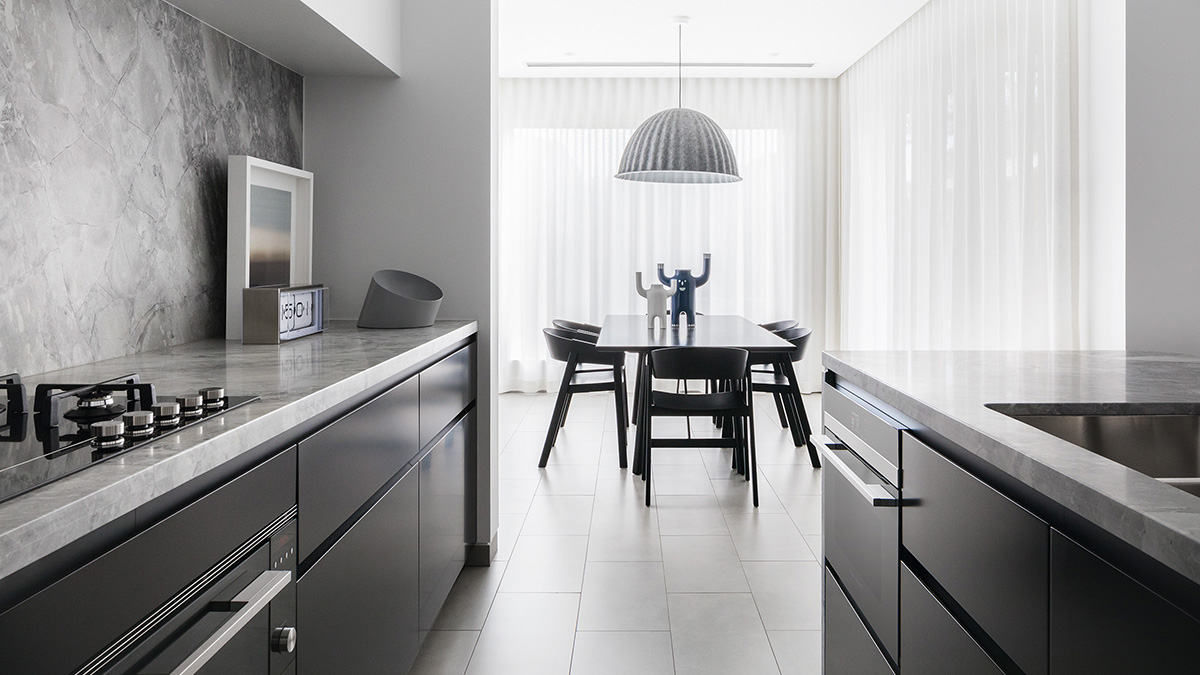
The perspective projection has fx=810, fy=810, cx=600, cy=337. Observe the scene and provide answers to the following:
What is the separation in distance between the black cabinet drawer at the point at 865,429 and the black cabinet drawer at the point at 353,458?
1.05m

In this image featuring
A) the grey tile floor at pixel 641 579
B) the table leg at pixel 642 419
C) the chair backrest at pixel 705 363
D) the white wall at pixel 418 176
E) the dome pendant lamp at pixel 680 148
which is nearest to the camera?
the grey tile floor at pixel 641 579

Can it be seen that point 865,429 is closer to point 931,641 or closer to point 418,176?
point 931,641

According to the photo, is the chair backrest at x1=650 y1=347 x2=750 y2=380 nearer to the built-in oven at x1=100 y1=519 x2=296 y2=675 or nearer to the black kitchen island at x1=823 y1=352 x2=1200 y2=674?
the black kitchen island at x1=823 y1=352 x2=1200 y2=674

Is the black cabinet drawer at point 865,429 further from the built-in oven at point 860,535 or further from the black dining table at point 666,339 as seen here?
the black dining table at point 666,339

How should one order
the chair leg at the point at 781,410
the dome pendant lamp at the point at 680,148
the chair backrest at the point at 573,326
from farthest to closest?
the chair backrest at the point at 573,326, the chair leg at the point at 781,410, the dome pendant lamp at the point at 680,148

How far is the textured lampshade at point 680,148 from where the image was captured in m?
4.62

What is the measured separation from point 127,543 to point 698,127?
166 inches

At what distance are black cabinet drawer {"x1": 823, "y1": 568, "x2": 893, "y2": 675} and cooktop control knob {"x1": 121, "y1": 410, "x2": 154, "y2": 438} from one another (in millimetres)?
1305

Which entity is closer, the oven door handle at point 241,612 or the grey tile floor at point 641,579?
the oven door handle at point 241,612

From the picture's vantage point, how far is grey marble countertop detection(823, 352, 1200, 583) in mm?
751

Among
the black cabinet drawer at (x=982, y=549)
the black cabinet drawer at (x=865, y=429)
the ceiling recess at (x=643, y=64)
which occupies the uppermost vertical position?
the ceiling recess at (x=643, y=64)

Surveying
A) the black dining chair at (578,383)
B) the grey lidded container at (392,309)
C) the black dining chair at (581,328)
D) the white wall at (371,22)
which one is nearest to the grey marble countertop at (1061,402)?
the grey lidded container at (392,309)

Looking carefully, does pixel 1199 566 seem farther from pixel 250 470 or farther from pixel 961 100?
pixel 961 100

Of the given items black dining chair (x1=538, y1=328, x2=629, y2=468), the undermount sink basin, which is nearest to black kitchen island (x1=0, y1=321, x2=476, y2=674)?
the undermount sink basin
